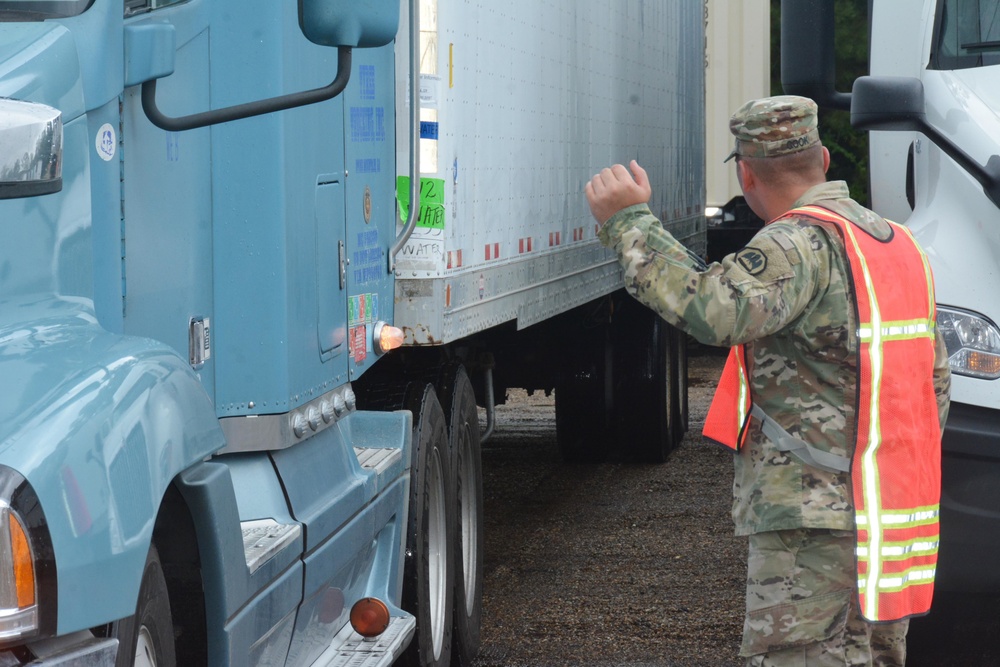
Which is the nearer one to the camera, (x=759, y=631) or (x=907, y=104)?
(x=759, y=631)

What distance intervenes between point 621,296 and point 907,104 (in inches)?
207

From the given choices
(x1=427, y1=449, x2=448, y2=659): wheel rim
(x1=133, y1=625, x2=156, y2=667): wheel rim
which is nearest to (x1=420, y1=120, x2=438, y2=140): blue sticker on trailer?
(x1=427, y1=449, x2=448, y2=659): wheel rim

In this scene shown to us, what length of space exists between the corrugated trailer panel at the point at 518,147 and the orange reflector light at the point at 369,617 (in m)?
0.93

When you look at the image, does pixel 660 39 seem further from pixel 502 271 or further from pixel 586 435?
pixel 502 271

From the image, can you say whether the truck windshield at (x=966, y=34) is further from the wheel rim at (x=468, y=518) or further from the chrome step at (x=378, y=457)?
the chrome step at (x=378, y=457)

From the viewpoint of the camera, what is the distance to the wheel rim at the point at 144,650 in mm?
2891

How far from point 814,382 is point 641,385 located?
21.5 feet

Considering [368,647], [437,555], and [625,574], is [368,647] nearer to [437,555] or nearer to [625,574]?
[437,555]

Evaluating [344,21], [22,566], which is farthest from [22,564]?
[344,21]

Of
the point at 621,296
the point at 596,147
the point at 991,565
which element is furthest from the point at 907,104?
the point at 621,296

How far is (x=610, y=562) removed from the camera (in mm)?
7758

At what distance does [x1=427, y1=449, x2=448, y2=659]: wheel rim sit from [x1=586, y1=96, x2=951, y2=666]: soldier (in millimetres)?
1836

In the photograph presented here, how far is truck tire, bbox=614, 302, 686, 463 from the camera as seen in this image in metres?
10.3

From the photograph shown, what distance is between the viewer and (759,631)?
3777mm
